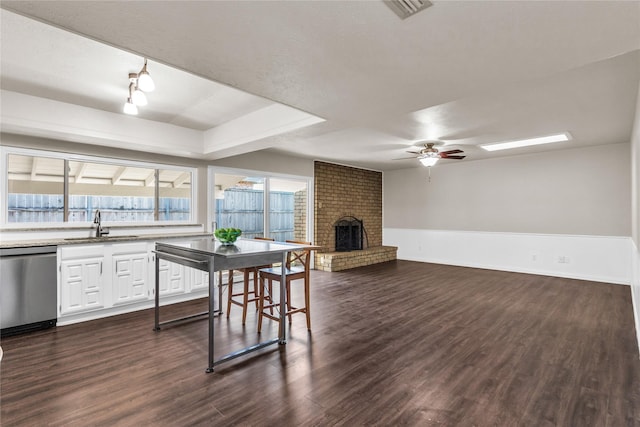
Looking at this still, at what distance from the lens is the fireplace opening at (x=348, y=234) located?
24.8 ft

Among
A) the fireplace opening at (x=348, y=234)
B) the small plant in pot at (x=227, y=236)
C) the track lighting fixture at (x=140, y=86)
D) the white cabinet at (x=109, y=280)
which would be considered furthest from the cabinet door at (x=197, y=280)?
the fireplace opening at (x=348, y=234)

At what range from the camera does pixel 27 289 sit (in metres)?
3.30

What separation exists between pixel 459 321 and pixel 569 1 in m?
3.14

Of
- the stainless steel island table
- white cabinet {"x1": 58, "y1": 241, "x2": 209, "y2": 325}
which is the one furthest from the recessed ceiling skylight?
white cabinet {"x1": 58, "y1": 241, "x2": 209, "y2": 325}

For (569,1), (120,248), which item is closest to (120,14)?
(569,1)

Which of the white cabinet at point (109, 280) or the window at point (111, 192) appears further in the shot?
the window at point (111, 192)

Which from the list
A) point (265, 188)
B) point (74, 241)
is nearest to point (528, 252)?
point (265, 188)

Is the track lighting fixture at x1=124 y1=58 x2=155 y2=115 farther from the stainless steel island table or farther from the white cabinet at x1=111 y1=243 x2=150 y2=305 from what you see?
the white cabinet at x1=111 y1=243 x2=150 y2=305

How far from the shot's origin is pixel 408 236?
27.1ft

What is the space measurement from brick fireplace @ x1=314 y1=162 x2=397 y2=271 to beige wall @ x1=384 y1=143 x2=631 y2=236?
0.71 m

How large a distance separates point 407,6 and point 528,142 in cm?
490

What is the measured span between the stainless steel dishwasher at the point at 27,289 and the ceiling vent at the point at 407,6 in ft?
13.2

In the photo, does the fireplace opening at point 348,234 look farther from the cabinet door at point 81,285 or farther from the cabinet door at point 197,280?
the cabinet door at point 81,285

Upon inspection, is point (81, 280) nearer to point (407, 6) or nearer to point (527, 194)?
point (407, 6)
